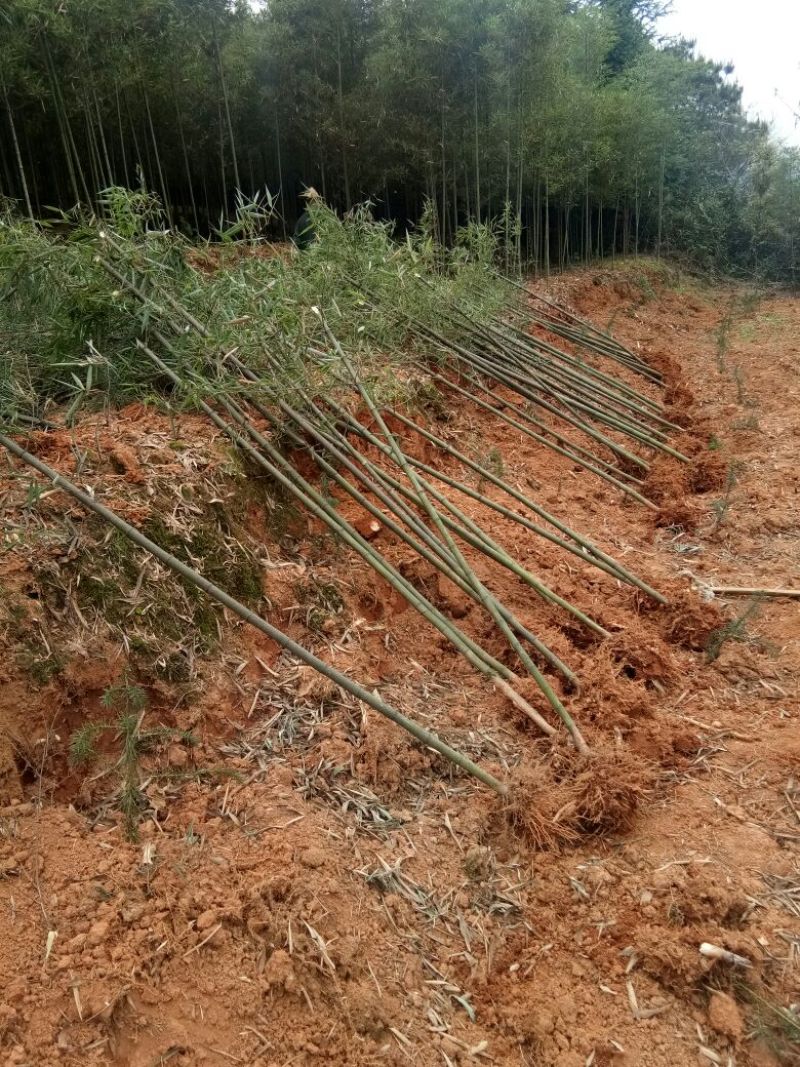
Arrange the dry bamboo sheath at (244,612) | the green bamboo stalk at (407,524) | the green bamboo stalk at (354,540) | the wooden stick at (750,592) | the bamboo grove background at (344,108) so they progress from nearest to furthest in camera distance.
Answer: the dry bamboo sheath at (244,612), the green bamboo stalk at (354,540), the green bamboo stalk at (407,524), the wooden stick at (750,592), the bamboo grove background at (344,108)

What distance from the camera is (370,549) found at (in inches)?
99.0

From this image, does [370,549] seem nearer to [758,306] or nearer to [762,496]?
[762,496]

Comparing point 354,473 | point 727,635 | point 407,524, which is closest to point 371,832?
point 407,524

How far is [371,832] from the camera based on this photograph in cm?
194

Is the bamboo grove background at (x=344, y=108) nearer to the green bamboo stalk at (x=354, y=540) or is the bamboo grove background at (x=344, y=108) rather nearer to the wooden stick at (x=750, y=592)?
the green bamboo stalk at (x=354, y=540)

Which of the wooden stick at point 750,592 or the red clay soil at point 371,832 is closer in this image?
the red clay soil at point 371,832

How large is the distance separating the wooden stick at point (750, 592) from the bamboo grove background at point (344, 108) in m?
5.38

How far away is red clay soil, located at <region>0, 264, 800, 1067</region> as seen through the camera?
1516mm

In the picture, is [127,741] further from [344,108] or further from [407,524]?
[344,108]

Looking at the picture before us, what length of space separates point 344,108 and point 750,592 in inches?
343

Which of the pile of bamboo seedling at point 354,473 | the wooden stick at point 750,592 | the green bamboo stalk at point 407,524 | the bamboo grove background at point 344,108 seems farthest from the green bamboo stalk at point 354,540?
the bamboo grove background at point 344,108

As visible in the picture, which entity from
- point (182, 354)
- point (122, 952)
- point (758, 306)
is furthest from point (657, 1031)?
point (758, 306)

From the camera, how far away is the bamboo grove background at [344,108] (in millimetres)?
7727

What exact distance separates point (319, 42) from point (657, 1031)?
10.5 m
